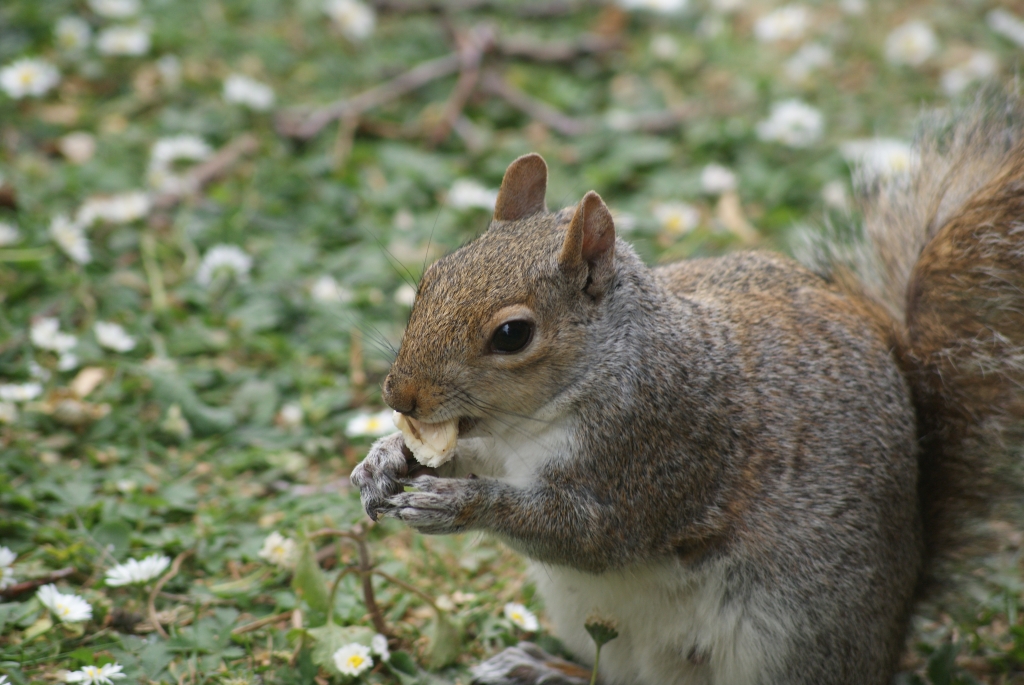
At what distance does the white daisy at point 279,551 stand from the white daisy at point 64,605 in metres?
0.38

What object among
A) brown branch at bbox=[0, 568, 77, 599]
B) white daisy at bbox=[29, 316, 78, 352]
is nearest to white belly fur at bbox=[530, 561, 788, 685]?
brown branch at bbox=[0, 568, 77, 599]

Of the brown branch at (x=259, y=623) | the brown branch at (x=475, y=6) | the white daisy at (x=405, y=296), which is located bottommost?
the brown branch at (x=259, y=623)

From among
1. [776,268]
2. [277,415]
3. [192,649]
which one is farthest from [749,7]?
[192,649]

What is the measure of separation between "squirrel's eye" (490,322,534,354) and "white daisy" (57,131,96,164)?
7.46 ft

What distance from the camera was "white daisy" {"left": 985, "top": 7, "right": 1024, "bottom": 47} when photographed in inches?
172

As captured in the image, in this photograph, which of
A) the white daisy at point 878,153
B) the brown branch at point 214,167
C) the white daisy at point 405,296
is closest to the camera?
the white daisy at point 878,153

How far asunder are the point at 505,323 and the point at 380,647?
756mm

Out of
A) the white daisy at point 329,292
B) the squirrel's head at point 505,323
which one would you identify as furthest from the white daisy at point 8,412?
the squirrel's head at point 505,323

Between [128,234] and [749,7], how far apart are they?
300 cm

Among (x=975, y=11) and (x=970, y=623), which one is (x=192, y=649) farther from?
(x=975, y=11)

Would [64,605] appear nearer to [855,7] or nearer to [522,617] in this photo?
[522,617]

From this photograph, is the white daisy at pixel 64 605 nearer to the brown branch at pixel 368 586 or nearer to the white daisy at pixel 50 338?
the brown branch at pixel 368 586

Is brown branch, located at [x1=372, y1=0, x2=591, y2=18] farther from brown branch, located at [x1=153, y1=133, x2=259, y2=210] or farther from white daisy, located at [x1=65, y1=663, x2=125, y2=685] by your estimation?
white daisy, located at [x1=65, y1=663, x2=125, y2=685]

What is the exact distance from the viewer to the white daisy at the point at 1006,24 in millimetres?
4363
